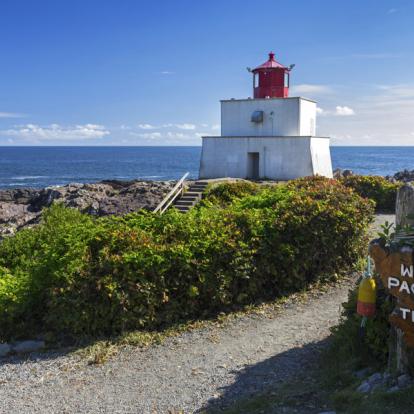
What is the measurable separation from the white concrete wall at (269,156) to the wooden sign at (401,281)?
2335 cm

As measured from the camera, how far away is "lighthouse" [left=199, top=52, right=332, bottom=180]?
1112 inches

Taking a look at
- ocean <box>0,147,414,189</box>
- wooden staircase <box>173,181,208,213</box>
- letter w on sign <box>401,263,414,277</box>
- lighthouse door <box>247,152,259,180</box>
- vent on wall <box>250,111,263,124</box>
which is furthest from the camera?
ocean <box>0,147,414,189</box>

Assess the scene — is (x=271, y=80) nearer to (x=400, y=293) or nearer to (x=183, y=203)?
(x=183, y=203)

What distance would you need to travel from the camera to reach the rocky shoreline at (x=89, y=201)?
25.5 m

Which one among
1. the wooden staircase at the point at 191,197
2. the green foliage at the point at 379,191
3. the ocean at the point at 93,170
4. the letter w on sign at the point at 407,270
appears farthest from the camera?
the ocean at the point at 93,170

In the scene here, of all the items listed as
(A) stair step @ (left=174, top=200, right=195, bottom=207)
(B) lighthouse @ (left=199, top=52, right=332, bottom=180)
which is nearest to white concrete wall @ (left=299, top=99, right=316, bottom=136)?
(B) lighthouse @ (left=199, top=52, right=332, bottom=180)

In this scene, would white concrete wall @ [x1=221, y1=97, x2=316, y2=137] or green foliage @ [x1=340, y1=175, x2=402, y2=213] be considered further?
white concrete wall @ [x1=221, y1=97, x2=316, y2=137]

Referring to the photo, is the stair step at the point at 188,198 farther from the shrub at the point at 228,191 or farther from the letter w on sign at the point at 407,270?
the letter w on sign at the point at 407,270

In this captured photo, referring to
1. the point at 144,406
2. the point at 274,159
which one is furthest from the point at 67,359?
the point at 274,159

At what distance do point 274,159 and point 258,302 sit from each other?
20103 mm

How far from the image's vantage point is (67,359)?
24.6 ft

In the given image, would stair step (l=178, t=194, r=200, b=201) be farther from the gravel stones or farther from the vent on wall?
the gravel stones

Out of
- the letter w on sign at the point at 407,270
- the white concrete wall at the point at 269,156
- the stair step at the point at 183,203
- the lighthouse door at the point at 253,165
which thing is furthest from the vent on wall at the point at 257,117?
the letter w on sign at the point at 407,270

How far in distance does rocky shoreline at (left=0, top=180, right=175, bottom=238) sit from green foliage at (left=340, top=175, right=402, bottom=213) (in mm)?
9675
